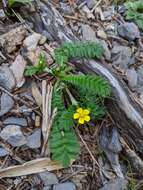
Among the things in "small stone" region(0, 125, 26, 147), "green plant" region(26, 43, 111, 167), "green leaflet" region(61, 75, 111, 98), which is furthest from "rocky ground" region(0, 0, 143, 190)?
"green leaflet" region(61, 75, 111, 98)

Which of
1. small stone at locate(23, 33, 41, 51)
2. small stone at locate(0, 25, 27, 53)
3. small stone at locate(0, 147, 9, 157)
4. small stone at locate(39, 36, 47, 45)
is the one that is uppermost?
small stone at locate(0, 25, 27, 53)

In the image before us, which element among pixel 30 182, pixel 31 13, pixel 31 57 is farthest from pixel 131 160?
pixel 31 13

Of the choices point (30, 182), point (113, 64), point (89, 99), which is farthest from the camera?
point (113, 64)

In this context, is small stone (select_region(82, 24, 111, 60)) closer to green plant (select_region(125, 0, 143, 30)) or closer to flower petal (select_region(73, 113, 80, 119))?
green plant (select_region(125, 0, 143, 30))

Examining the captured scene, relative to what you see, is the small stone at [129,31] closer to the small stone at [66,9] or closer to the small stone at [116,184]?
the small stone at [66,9]

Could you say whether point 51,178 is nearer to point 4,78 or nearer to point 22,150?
point 22,150
